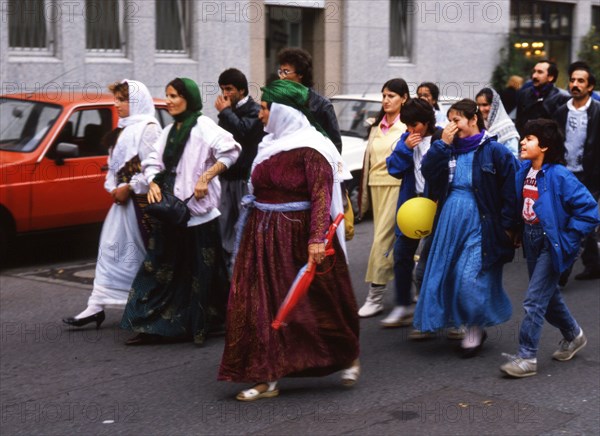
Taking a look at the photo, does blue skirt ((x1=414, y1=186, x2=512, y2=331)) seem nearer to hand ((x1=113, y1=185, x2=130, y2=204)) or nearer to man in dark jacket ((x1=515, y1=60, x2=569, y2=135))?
hand ((x1=113, y1=185, x2=130, y2=204))

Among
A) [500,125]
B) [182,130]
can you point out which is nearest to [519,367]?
[182,130]

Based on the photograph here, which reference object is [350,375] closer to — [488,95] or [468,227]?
[468,227]

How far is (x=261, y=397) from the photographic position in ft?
19.7

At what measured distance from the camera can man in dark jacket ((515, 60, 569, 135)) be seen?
10195mm

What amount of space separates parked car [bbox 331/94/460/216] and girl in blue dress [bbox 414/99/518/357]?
5987 mm

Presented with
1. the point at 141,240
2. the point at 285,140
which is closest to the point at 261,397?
the point at 285,140

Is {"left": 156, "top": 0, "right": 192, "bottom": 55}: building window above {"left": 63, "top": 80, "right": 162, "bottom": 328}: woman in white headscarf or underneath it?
above

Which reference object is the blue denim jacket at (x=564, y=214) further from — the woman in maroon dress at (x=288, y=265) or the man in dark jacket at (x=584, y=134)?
the man in dark jacket at (x=584, y=134)

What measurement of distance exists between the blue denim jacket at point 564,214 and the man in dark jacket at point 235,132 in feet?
8.24

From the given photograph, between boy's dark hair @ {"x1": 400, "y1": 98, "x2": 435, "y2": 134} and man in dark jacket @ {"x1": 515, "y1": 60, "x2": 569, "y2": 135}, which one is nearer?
boy's dark hair @ {"x1": 400, "y1": 98, "x2": 435, "y2": 134}

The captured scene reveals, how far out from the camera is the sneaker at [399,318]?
7828mm

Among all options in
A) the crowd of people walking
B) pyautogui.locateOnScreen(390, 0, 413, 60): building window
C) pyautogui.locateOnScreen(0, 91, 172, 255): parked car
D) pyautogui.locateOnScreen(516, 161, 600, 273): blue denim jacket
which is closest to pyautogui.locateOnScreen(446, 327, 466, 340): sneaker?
the crowd of people walking

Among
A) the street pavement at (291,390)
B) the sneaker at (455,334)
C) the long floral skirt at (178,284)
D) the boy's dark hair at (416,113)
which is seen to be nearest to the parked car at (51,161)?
the street pavement at (291,390)

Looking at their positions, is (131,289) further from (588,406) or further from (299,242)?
(588,406)
